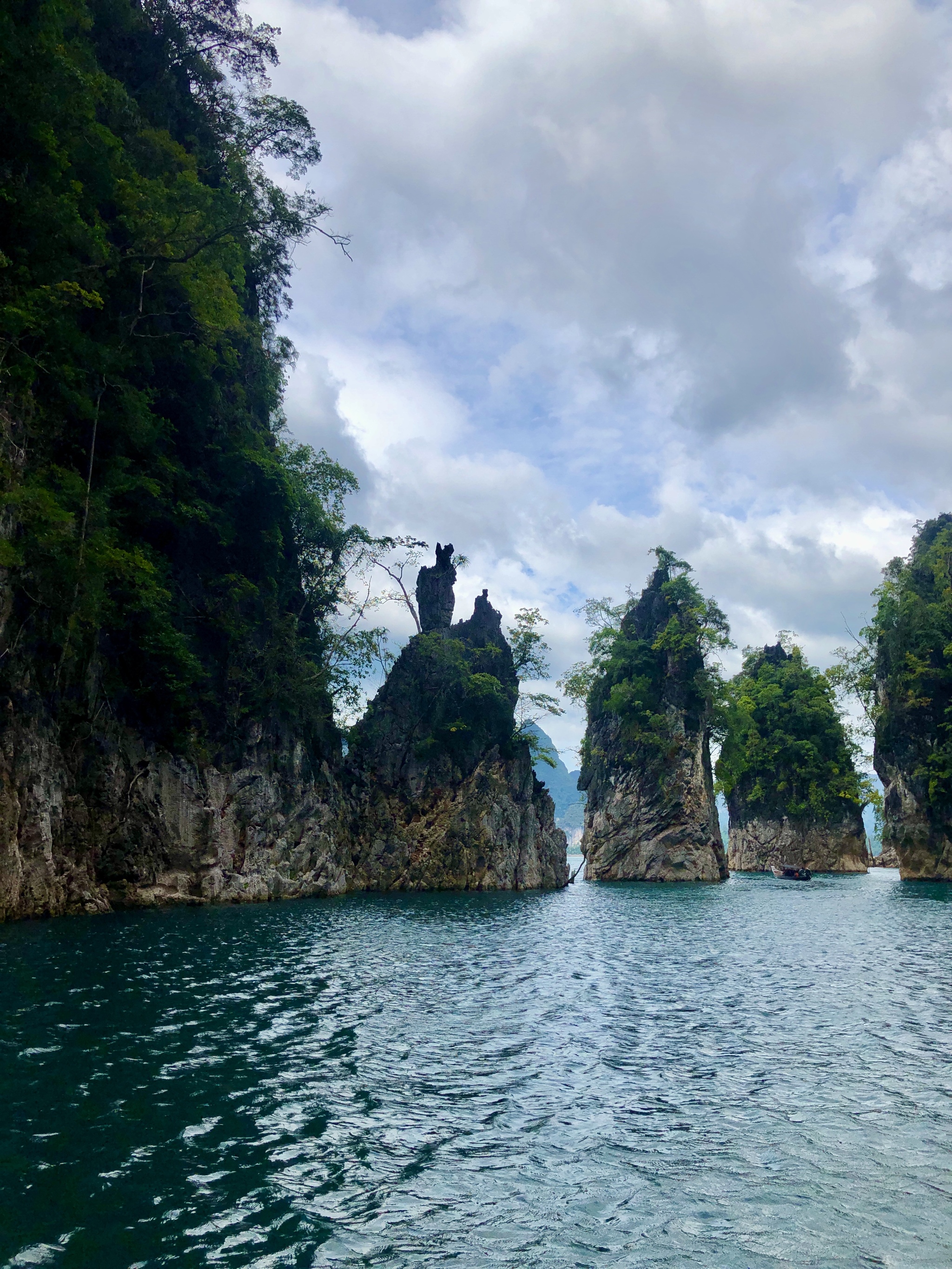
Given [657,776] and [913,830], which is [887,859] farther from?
[657,776]

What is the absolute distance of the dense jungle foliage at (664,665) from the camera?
80.3m

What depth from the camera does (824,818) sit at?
10125 centimetres

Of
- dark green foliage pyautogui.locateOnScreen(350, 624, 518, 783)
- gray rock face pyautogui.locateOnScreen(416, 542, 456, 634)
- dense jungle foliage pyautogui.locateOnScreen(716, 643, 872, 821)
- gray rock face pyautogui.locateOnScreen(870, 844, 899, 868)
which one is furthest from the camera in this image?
gray rock face pyautogui.locateOnScreen(870, 844, 899, 868)

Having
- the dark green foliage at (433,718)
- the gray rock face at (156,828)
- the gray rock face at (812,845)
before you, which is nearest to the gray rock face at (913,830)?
the gray rock face at (812,845)

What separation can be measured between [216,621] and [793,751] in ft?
268

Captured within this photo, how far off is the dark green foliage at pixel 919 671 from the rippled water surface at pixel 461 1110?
175 feet

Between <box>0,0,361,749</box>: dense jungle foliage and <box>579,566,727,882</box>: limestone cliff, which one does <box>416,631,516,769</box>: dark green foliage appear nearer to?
<box>0,0,361,749</box>: dense jungle foliage

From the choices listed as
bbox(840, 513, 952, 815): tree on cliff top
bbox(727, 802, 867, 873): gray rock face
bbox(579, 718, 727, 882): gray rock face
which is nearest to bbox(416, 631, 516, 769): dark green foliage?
bbox(579, 718, 727, 882): gray rock face

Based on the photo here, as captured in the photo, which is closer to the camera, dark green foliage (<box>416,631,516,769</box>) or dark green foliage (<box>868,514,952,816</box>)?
dark green foliage (<box>416,631,516,769</box>)

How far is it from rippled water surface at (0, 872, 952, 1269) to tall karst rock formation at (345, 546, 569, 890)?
3476 cm

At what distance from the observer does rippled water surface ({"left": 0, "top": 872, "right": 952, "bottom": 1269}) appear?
7707 millimetres

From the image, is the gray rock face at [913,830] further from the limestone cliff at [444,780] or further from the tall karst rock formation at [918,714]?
the limestone cliff at [444,780]

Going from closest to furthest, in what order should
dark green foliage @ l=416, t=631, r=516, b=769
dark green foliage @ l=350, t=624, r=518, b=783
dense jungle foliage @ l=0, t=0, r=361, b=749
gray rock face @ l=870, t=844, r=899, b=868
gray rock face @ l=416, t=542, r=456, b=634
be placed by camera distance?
dense jungle foliage @ l=0, t=0, r=361, b=749 → dark green foliage @ l=350, t=624, r=518, b=783 → dark green foliage @ l=416, t=631, r=516, b=769 → gray rock face @ l=416, t=542, r=456, b=634 → gray rock face @ l=870, t=844, r=899, b=868

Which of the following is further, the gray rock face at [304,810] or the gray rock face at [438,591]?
the gray rock face at [438,591]
